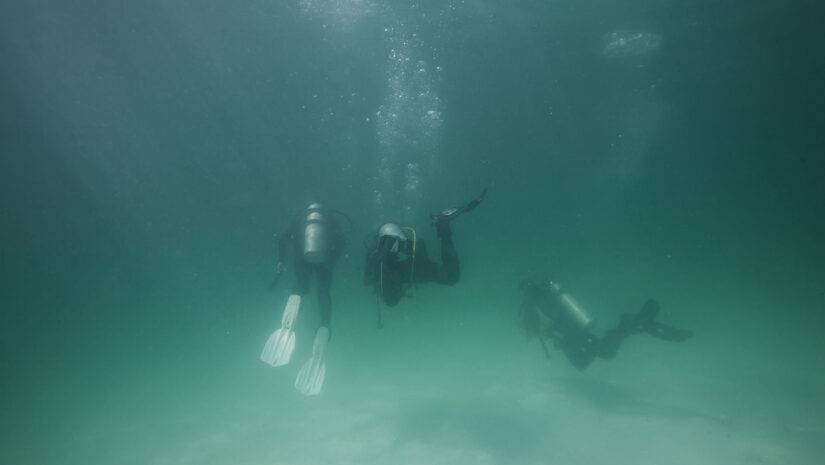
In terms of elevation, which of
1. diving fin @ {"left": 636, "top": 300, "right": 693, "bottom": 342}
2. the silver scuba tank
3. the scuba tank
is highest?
the silver scuba tank

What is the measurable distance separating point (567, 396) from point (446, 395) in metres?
4.51

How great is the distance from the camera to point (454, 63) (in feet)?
45.8

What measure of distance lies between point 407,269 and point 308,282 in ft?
6.93

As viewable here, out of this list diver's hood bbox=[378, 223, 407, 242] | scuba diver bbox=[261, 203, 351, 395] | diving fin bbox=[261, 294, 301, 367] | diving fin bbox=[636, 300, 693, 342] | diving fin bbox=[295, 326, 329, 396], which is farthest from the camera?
diving fin bbox=[636, 300, 693, 342]

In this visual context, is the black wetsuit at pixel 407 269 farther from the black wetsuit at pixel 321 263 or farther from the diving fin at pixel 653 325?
the diving fin at pixel 653 325

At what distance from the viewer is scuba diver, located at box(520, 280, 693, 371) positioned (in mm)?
10906

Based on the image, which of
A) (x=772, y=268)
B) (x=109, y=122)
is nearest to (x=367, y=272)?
(x=109, y=122)

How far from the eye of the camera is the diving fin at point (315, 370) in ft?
21.7

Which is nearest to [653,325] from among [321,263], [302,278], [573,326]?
[573,326]

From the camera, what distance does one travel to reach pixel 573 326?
39.1ft

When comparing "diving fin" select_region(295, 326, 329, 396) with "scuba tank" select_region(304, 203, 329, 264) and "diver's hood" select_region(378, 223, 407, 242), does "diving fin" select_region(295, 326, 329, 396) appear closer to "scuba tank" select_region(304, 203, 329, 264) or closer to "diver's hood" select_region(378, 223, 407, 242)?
"scuba tank" select_region(304, 203, 329, 264)

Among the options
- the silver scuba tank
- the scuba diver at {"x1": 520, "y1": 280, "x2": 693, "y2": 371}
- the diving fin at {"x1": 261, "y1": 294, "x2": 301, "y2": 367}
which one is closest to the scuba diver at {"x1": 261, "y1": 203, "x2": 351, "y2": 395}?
the diving fin at {"x1": 261, "y1": 294, "x2": 301, "y2": 367}

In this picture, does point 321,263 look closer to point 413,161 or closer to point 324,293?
point 324,293

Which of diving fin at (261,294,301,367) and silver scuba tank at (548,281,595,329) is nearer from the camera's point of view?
diving fin at (261,294,301,367)
